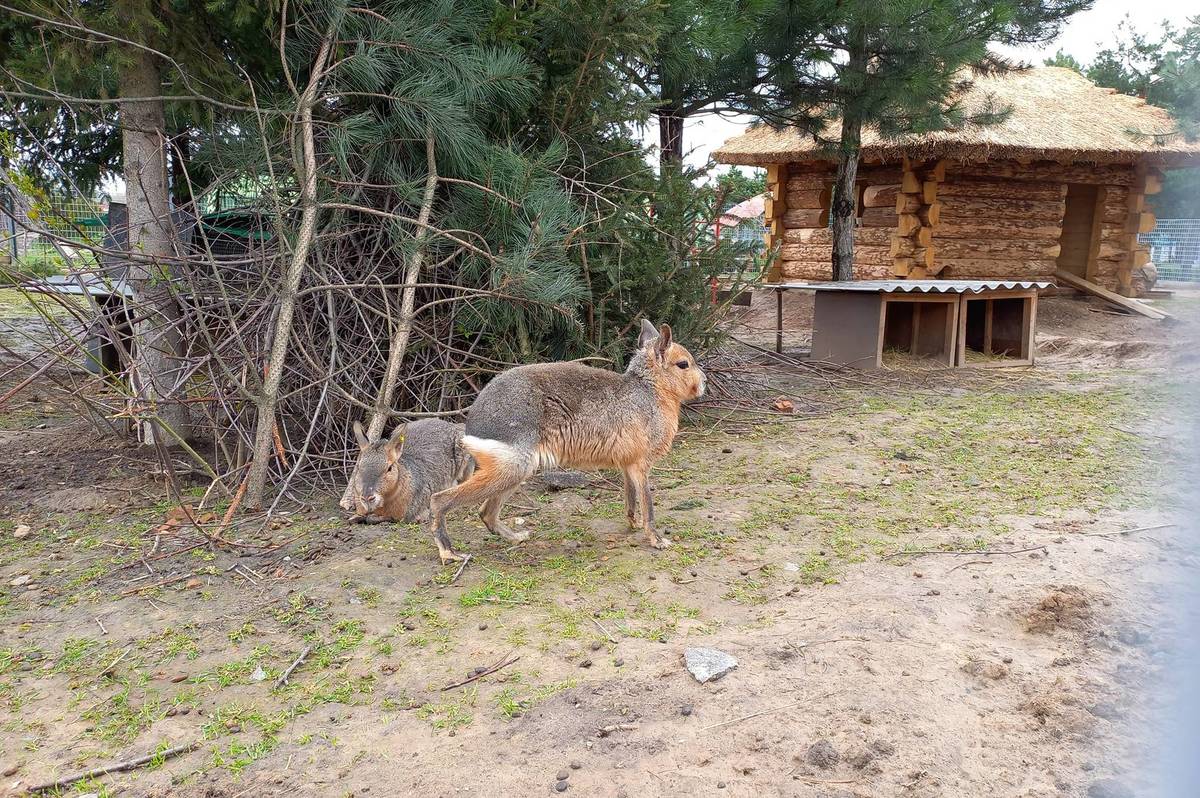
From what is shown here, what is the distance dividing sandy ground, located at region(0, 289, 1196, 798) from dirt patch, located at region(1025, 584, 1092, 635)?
14 mm

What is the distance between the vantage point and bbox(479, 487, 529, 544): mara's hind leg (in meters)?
5.07

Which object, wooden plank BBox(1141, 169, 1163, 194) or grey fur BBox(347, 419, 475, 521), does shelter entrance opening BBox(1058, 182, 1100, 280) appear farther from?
grey fur BBox(347, 419, 475, 521)

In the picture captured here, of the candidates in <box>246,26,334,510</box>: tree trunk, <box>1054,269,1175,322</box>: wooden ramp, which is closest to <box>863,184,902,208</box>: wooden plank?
<box>1054,269,1175,322</box>: wooden ramp

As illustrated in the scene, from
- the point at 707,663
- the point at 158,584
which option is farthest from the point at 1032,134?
the point at 158,584

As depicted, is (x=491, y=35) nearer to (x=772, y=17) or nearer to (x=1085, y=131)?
(x=772, y=17)

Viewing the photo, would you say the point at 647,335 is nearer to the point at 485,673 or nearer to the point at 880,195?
the point at 485,673

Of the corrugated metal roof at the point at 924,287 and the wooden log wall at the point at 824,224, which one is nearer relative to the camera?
the corrugated metal roof at the point at 924,287

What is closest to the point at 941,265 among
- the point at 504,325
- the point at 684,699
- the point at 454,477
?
the point at 504,325

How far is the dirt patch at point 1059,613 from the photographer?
3575 mm

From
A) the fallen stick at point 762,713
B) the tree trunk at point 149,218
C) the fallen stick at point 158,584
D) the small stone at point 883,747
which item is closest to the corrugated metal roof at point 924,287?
the tree trunk at point 149,218

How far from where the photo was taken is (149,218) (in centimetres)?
606

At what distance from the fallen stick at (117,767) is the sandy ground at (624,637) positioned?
0.05 meters

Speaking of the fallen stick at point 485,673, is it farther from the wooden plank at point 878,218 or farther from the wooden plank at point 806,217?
the wooden plank at point 806,217

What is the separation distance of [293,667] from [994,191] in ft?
49.9
